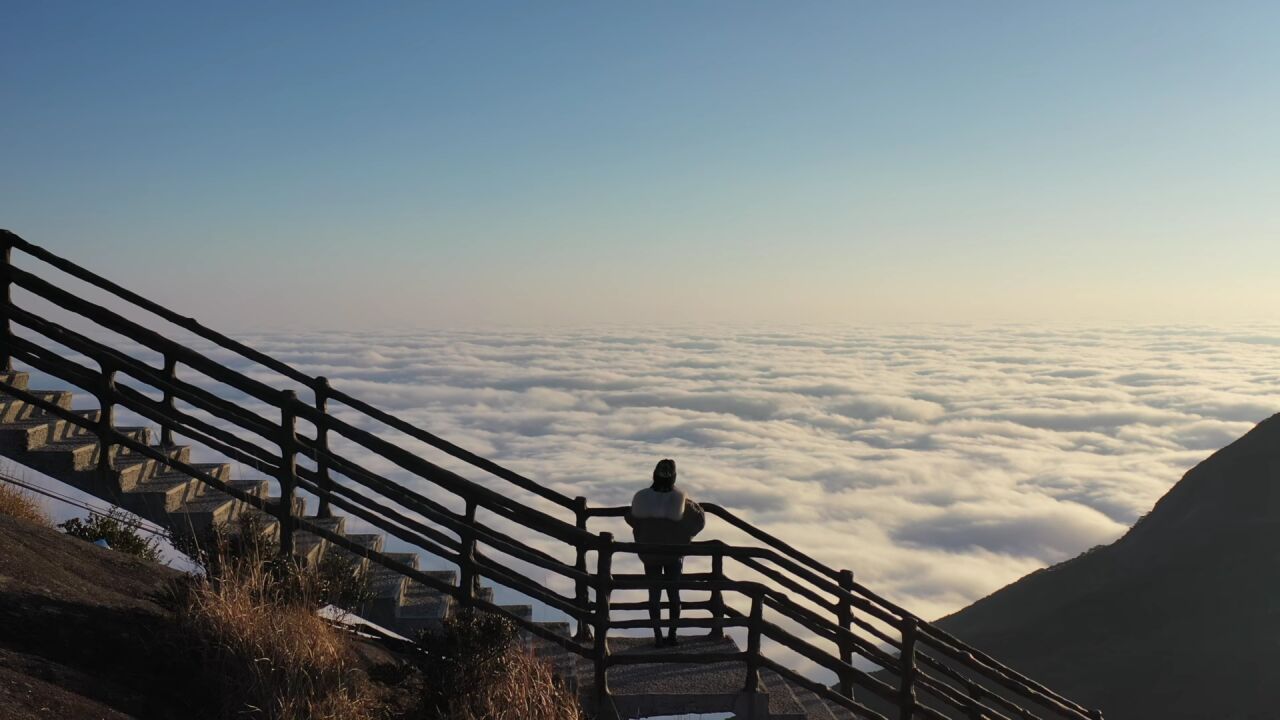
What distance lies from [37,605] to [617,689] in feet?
14.2

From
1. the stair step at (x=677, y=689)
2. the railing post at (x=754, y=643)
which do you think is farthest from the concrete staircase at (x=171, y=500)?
the railing post at (x=754, y=643)

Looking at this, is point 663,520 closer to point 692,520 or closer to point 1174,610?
point 692,520

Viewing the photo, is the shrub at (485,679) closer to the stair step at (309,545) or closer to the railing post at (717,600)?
the stair step at (309,545)

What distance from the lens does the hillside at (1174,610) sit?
189ft

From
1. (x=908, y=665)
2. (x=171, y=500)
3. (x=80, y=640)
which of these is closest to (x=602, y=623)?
(x=908, y=665)

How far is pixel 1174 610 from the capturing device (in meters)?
66.1

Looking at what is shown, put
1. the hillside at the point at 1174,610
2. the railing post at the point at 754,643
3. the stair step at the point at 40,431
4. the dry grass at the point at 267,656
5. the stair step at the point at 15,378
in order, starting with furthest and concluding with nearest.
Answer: the hillside at the point at 1174,610, the stair step at the point at 15,378, the stair step at the point at 40,431, the railing post at the point at 754,643, the dry grass at the point at 267,656

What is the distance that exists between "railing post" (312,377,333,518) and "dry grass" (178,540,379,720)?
127 cm

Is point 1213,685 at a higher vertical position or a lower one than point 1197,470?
lower

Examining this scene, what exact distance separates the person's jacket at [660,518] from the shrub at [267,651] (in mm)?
2963

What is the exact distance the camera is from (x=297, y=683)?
655 cm

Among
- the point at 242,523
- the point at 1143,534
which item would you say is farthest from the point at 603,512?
the point at 1143,534

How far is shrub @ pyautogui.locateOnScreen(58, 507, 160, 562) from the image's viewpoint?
11.1 meters

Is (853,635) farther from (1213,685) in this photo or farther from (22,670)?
(1213,685)
